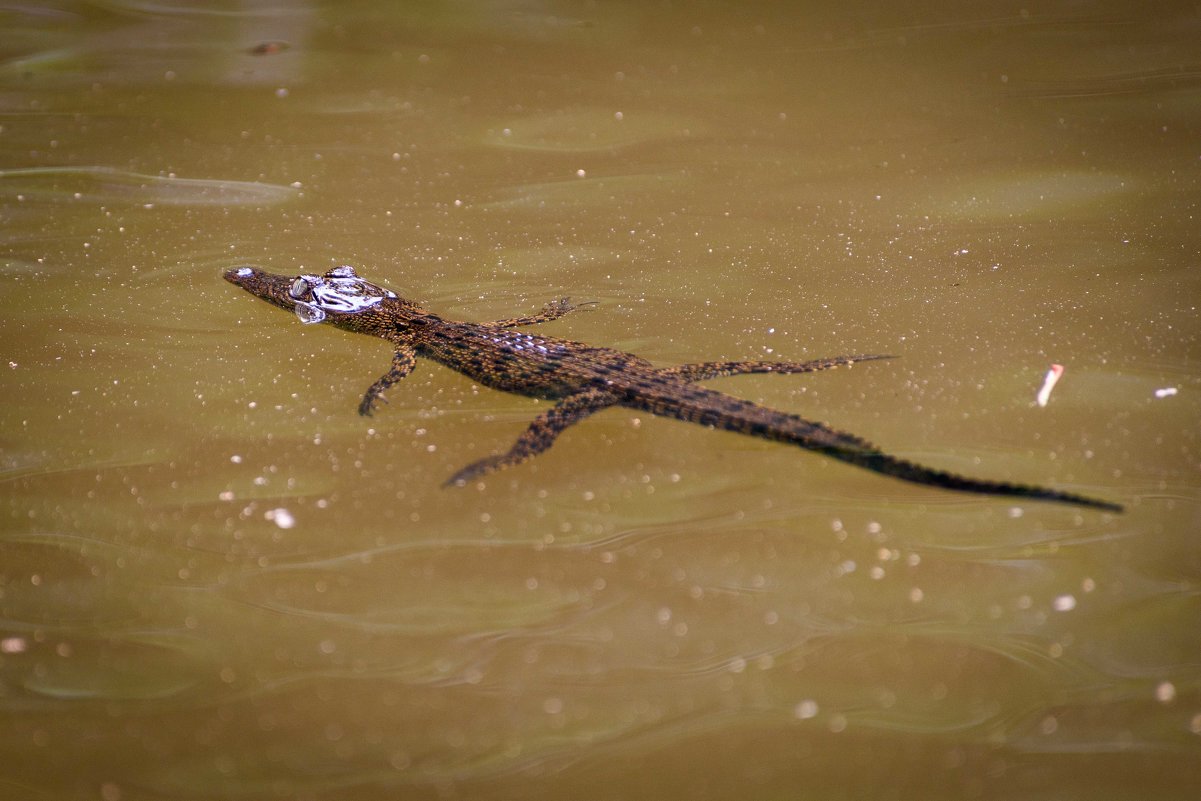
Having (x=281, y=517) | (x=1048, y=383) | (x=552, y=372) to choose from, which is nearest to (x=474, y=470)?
(x=552, y=372)

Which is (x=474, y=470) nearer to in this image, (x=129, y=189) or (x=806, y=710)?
(x=806, y=710)

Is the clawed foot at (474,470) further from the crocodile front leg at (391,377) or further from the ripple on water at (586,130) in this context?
the ripple on water at (586,130)

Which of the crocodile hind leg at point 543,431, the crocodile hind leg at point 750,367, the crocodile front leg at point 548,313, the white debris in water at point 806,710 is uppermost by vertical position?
the crocodile hind leg at point 750,367

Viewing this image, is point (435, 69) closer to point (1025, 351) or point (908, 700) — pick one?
point (1025, 351)

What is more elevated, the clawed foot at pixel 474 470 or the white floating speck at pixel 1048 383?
the white floating speck at pixel 1048 383

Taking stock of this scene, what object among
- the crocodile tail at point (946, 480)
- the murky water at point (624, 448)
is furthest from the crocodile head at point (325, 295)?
the crocodile tail at point (946, 480)

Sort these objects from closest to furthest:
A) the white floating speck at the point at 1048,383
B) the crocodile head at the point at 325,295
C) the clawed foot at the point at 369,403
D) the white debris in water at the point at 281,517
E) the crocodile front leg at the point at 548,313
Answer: the white debris in water at the point at 281,517
the white floating speck at the point at 1048,383
the clawed foot at the point at 369,403
the crocodile front leg at the point at 548,313
the crocodile head at the point at 325,295

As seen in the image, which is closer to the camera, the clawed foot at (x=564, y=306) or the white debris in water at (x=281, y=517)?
the white debris in water at (x=281, y=517)

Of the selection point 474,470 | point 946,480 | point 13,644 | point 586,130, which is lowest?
point 13,644
